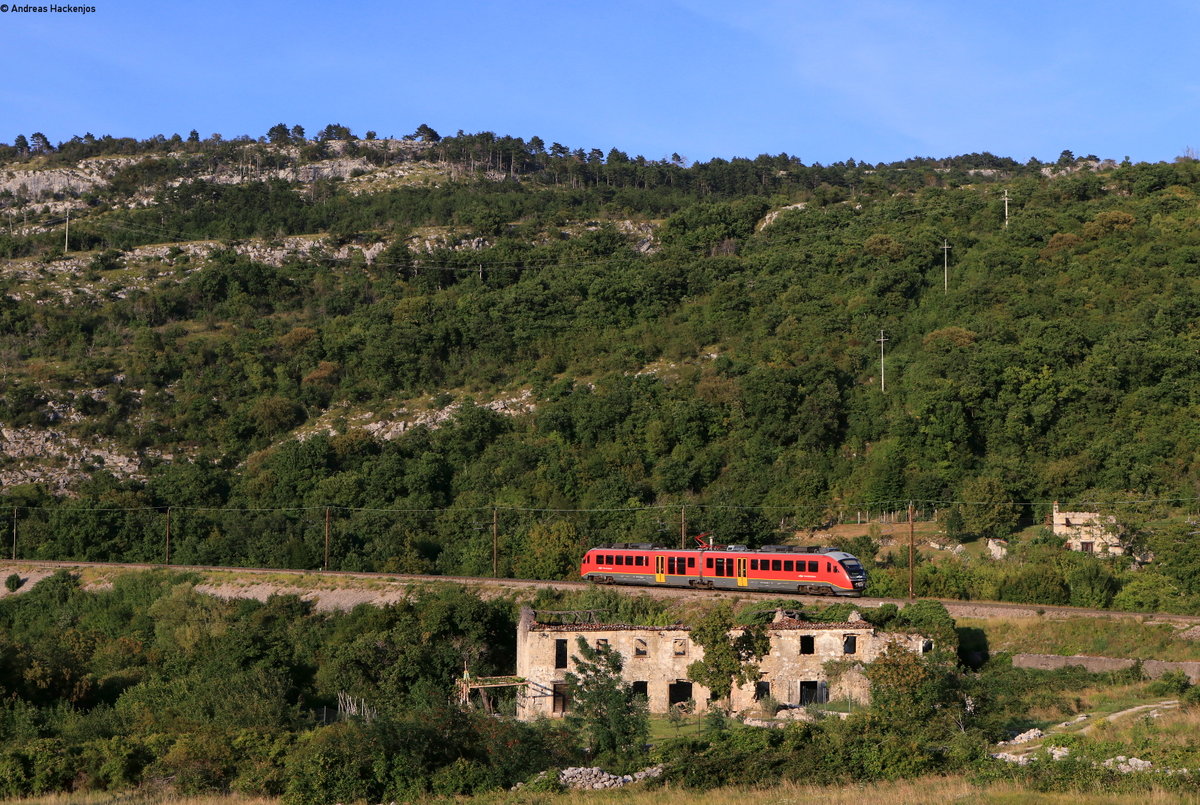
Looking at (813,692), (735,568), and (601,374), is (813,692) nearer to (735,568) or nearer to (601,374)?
(735,568)

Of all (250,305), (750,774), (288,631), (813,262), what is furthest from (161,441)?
(750,774)

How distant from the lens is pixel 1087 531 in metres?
46.7

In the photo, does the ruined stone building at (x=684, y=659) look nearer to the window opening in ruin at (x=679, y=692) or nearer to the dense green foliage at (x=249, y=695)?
the window opening in ruin at (x=679, y=692)

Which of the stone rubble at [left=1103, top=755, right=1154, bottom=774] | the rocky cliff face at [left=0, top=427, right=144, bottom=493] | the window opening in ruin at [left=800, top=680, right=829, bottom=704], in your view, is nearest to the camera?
the stone rubble at [left=1103, top=755, right=1154, bottom=774]

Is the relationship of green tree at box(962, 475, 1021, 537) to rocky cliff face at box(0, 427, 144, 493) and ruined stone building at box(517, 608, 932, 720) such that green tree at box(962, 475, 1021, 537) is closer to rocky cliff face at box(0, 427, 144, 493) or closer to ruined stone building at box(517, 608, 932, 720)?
ruined stone building at box(517, 608, 932, 720)

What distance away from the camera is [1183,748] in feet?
69.7

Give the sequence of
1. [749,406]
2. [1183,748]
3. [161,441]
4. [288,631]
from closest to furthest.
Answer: [1183,748]
[288,631]
[749,406]
[161,441]

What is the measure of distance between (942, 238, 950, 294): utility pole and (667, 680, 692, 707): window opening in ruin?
4439 centimetres

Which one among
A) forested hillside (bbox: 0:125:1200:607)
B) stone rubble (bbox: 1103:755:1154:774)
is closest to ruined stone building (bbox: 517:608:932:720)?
forested hillside (bbox: 0:125:1200:607)

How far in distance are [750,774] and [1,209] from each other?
124 metres

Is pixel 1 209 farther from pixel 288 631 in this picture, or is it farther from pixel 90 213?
pixel 288 631

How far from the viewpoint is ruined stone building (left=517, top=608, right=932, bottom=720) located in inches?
1302

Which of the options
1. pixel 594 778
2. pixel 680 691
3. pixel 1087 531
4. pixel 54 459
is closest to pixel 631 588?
pixel 680 691

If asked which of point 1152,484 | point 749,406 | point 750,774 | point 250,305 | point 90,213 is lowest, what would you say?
point 750,774
